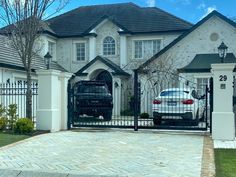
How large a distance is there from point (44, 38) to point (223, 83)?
781 inches

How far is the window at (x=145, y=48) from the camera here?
30.0 m

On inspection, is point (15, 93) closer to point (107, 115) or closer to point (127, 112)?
point (107, 115)

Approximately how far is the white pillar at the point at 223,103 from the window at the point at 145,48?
16941 millimetres

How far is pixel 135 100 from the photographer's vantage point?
14.7 metres

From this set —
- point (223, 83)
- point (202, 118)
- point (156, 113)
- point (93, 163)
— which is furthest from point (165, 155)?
point (202, 118)

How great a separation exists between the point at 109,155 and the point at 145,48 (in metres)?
21.4

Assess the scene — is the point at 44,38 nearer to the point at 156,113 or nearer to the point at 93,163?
the point at 156,113

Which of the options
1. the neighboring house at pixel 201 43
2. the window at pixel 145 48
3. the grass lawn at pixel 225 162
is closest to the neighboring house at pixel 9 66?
the neighboring house at pixel 201 43

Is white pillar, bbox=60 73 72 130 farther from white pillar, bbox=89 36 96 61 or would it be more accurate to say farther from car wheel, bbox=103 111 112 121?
white pillar, bbox=89 36 96 61

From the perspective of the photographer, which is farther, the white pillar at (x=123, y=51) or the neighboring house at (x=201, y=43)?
the white pillar at (x=123, y=51)

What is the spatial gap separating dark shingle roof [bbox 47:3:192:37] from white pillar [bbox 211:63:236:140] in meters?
16.8

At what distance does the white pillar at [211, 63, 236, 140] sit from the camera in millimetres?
12844

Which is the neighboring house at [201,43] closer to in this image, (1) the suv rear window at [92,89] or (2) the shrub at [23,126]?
(1) the suv rear window at [92,89]

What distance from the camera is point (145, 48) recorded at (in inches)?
1192
